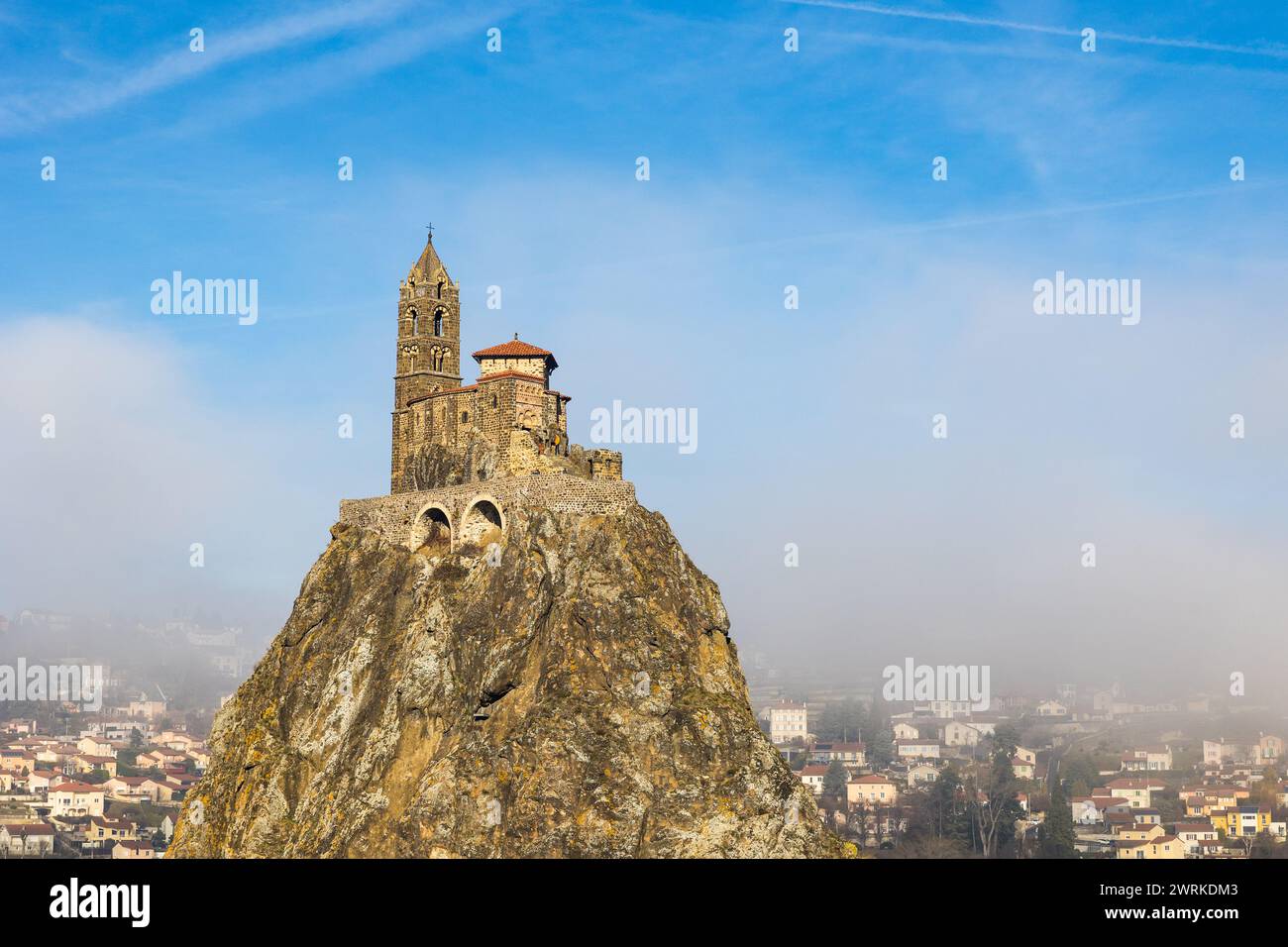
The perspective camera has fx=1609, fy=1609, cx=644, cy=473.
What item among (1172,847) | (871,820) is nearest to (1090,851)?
(1172,847)

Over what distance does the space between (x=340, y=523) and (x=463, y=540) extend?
1113 cm

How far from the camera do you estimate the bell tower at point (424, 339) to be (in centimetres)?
9756

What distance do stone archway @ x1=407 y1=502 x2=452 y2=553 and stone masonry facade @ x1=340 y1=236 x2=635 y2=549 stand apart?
6cm

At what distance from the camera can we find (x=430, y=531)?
92250 mm

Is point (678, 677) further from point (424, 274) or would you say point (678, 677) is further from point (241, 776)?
point (424, 274)

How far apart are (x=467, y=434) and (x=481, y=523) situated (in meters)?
6.20

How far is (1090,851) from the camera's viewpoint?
139875 millimetres

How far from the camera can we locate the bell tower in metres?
97.6

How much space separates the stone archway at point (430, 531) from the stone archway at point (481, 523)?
1.90m

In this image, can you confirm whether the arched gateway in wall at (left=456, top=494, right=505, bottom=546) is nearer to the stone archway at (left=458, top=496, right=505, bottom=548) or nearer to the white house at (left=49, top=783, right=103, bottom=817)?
the stone archway at (left=458, top=496, right=505, bottom=548)

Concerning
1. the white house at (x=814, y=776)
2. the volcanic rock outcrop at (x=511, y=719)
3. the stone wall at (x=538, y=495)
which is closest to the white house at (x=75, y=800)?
the white house at (x=814, y=776)

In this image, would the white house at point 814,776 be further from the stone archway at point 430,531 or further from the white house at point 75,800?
the stone archway at point 430,531
